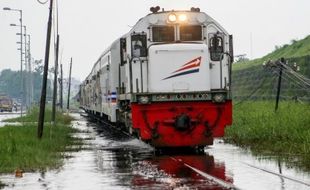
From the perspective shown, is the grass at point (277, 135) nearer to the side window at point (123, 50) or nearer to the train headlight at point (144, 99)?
the train headlight at point (144, 99)

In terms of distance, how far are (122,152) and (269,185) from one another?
947 cm

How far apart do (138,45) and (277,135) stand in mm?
5928

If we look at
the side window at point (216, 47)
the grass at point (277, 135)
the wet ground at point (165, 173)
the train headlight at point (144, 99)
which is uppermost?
the side window at point (216, 47)

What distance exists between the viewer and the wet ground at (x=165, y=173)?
12531mm

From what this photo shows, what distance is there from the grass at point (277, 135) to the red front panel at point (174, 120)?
171cm

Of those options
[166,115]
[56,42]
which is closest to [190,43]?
[166,115]

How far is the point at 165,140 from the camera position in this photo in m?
19.0

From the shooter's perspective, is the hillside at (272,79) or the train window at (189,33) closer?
the train window at (189,33)

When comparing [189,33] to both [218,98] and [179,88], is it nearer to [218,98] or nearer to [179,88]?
[179,88]

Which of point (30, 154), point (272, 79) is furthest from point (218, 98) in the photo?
point (272, 79)

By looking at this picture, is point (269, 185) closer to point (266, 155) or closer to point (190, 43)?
point (266, 155)

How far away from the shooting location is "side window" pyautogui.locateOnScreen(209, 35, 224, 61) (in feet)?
64.0

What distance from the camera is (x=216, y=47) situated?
64.1 ft

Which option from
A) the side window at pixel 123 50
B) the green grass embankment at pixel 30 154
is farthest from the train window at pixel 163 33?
the green grass embankment at pixel 30 154
